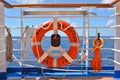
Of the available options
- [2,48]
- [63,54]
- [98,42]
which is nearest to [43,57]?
[63,54]

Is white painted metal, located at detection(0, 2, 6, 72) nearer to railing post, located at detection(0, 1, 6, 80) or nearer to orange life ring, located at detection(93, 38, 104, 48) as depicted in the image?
railing post, located at detection(0, 1, 6, 80)

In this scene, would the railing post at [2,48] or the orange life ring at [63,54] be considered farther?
the orange life ring at [63,54]

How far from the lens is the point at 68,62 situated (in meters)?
3.43

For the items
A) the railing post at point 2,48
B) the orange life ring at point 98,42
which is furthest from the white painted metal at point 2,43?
the orange life ring at point 98,42

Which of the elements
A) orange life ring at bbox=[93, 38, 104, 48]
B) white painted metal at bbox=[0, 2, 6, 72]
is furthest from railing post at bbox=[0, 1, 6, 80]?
orange life ring at bbox=[93, 38, 104, 48]

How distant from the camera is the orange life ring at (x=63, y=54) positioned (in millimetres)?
3410

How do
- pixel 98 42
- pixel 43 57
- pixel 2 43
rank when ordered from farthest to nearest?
pixel 98 42, pixel 43 57, pixel 2 43

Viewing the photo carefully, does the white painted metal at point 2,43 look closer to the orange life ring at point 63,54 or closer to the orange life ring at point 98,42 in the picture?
the orange life ring at point 63,54

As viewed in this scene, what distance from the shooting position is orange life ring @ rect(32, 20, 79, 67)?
3410 millimetres

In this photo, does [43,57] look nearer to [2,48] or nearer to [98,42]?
[2,48]

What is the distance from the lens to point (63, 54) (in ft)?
11.3

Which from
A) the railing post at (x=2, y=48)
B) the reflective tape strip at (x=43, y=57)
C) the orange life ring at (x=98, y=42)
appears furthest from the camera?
the orange life ring at (x=98, y=42)

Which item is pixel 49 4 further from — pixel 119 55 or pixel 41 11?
pixel 119 55

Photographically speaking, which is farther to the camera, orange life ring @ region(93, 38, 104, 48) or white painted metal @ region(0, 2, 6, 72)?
orange life ring @ region(93, 38, 104, 48)
